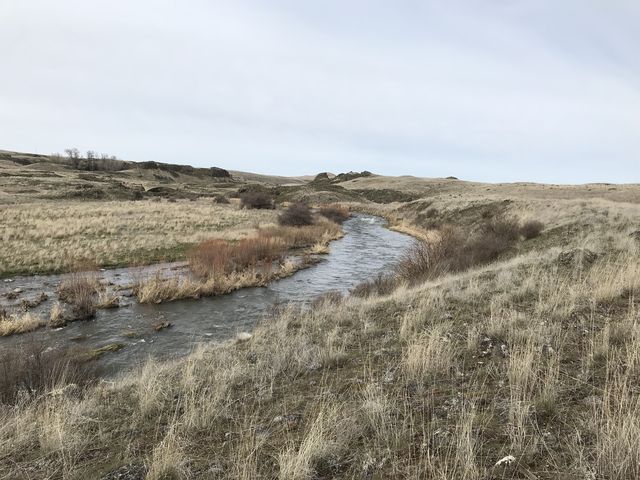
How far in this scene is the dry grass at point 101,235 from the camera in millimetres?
20094

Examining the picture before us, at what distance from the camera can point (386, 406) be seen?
424 cm

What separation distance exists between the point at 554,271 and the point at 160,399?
32.1 ft

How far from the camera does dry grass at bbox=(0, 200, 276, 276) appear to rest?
20094mm

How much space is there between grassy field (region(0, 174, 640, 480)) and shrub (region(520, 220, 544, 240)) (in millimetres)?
13212

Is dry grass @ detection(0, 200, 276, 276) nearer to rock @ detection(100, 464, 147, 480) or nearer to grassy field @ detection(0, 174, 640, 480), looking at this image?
grassy field @ detection(0, 174, 640, 480)

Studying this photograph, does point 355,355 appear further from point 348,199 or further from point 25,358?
point 348,199

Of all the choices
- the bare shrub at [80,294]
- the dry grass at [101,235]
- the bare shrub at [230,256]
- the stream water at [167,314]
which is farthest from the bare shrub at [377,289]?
the dry grass at [101,235]

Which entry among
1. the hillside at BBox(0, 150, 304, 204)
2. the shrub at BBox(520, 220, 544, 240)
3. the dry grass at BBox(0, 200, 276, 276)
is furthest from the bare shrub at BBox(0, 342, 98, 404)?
the hillside at BBox(0, 150, 304, 204)

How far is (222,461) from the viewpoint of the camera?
3818 mm

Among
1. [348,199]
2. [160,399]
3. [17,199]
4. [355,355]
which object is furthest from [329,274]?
[348,199]

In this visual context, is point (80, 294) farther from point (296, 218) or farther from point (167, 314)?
point (296, 218)

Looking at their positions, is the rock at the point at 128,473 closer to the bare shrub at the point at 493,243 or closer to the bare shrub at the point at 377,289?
the bare shrub at the point at 377,289

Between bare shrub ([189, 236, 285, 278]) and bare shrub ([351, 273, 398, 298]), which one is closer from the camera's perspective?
bare shrub ([351, 273, 398, 298])

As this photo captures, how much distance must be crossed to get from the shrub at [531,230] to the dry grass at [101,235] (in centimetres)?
1753
